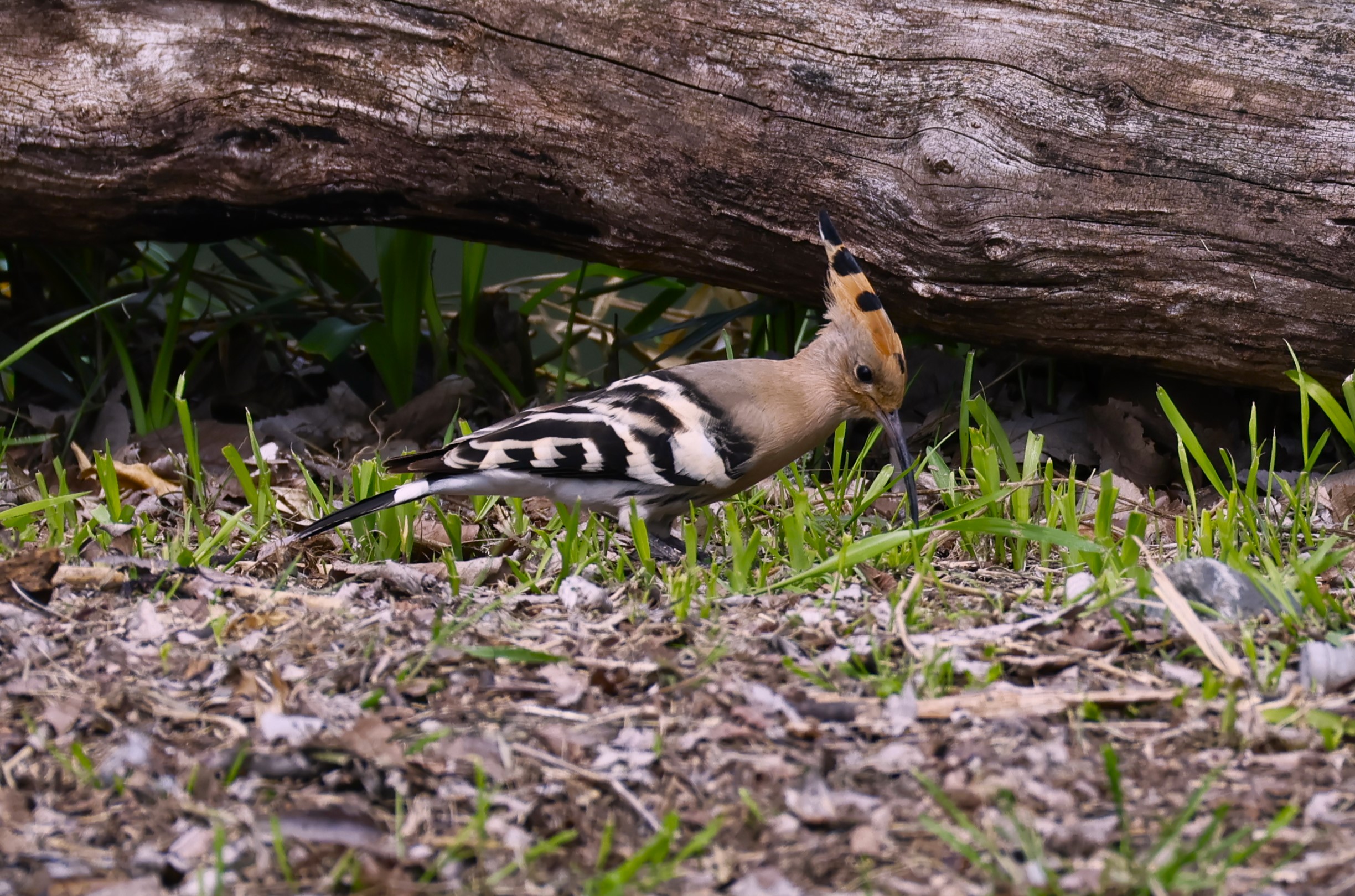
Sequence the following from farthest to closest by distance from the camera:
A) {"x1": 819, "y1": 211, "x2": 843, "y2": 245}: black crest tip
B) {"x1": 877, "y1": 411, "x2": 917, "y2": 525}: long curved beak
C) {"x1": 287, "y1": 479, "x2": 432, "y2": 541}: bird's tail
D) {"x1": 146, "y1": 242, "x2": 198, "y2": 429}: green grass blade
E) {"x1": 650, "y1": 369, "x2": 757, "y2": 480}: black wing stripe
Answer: {"x1": 146, "y1": 242, "x2": 198, "y2": 429}: green grass blade
{"x1": 877, "y1": 411, "x2": 917, "y2": 525}: long curved beak
{"x1": 819, "y1": 211, "x2": 843, "y2": 245}: black crest tip
{"x1": 650, "y1": 369, "x2": 757, "y2": 480}: black wing stripe
{"x1": 287, "y1": 479, "x2": 432, "y2": 541}: bird's tail

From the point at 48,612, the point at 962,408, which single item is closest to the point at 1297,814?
the point at 962,408

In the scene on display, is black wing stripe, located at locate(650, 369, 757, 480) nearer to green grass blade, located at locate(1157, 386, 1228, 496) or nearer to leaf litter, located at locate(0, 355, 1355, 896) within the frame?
leaf litter, located at locate(0, 355, 1355, 896)

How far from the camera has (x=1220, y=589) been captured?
89.3 inches

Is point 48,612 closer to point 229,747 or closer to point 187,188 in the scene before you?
point 229,747

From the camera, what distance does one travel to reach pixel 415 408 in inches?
168

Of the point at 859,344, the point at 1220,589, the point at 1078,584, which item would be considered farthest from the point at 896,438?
the point at 1220,589

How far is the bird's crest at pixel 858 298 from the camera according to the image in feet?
10.6

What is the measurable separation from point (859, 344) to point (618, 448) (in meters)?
0.72

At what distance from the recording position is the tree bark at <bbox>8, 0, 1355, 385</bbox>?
3311mm

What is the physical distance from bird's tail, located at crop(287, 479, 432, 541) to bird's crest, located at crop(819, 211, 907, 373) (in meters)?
1.15

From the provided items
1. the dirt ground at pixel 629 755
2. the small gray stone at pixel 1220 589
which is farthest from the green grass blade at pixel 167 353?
the small gray stone at pixel 1220 589

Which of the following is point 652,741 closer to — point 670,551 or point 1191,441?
point 670,551

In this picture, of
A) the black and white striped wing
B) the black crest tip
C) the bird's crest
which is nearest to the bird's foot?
the black and white striped wing

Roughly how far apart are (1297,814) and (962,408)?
1.83 meters
